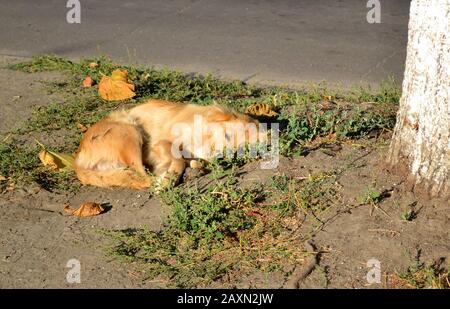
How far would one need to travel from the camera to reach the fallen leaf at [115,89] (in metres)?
7.06

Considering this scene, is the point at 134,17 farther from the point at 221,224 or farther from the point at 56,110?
the point at 221,224

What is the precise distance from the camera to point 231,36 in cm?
945

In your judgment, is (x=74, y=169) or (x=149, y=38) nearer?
(x=74, y=169)

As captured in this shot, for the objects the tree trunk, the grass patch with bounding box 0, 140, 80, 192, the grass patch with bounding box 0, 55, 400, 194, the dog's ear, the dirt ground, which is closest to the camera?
the dirt ground

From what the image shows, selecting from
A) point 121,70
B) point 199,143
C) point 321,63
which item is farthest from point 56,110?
point 321,63

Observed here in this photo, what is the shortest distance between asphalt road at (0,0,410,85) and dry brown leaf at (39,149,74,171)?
281cm

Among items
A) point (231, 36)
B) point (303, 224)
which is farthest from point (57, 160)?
point (231, 36)

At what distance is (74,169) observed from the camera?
550cm

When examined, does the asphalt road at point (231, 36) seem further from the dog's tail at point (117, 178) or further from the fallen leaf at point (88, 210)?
the fallen leaf at point (88, 210)

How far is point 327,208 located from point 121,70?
12.1 feet

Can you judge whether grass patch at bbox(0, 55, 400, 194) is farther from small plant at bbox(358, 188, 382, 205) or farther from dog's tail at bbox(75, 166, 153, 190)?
small plant at bbox(358, 188, 382, 205)

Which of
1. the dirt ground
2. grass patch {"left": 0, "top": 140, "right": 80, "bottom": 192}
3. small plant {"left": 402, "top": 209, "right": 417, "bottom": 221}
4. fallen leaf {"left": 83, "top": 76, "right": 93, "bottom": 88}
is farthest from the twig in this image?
fallen leaf {"left": 83, "top": 76, "right": 93, "bottom": 88}

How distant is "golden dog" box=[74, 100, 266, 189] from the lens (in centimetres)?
523
